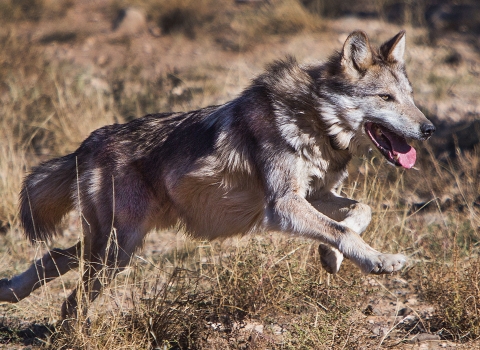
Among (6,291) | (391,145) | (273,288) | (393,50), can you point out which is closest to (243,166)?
(273,288)

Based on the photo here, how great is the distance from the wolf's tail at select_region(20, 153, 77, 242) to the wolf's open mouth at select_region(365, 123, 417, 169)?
2435 millimetres

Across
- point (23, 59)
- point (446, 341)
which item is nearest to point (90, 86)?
point (23, 59)

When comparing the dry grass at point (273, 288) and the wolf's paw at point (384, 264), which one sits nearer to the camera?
the wolf's paw at point (384, 264)

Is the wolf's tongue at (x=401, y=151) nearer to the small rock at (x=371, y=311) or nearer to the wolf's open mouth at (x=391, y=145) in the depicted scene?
the wolf's open mouth at (x=391, y=145)

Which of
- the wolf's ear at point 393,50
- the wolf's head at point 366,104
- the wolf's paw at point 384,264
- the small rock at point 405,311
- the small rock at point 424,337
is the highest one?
the wolf's ear at point 393,50

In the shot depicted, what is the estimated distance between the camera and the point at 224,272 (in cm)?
514

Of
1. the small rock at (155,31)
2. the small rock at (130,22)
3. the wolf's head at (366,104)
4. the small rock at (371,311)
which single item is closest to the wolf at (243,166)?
the wolf's head at (366,104)

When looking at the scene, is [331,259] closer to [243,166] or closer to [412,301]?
[243,166]

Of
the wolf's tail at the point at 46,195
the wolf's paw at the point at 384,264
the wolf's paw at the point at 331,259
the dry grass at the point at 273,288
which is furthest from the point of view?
the wolf's tail at the point at 46,195

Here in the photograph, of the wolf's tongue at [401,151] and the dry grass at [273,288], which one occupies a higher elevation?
the wolf's tongue at [401,151]

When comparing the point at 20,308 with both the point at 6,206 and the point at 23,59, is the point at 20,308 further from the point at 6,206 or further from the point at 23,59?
the point at 23,59

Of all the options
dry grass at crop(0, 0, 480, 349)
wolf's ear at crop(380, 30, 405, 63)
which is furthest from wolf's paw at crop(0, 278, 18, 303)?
wolf's ear at crop(380, 30, 405, 63)

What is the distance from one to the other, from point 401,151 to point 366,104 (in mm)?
432

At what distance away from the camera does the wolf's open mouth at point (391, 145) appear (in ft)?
15.7
